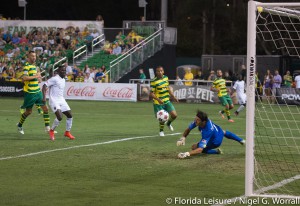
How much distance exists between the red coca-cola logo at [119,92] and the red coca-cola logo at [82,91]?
715 millimetres

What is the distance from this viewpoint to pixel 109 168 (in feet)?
43.9

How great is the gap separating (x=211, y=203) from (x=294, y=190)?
6.07ft

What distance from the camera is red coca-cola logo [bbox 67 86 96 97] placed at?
129 feet

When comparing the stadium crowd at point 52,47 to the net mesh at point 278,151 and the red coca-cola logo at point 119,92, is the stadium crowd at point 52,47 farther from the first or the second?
the net mesh at point 278,151

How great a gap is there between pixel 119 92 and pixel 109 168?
84.5 feet

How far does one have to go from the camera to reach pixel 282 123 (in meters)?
25.5

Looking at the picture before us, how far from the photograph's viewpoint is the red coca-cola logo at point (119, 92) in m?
38.8

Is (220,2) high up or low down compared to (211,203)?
up

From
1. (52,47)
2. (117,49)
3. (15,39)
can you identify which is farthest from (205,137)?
(15,39)

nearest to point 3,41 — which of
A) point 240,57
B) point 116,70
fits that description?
point 116,70

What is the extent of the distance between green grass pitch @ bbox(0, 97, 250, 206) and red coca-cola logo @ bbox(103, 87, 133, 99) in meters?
15.8

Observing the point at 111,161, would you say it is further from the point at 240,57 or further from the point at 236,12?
the point at 236,12

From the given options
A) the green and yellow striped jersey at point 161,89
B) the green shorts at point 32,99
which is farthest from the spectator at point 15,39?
the green shorts at point 32,99

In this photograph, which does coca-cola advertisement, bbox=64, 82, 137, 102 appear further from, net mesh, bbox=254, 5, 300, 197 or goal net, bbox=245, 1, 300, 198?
goal net, bbox=245, 1, 300, 198
